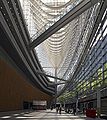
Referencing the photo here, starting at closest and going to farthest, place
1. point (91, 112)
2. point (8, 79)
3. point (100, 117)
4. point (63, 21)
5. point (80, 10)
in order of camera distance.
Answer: point (80, 10) < point (63, 21) < point (100, 117) < point (91, 112) < point (8, 79)

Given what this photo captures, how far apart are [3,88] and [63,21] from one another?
14.8 m

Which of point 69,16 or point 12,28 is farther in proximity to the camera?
point 12,28

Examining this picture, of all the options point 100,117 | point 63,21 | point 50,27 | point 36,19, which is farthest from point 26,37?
point 100,117

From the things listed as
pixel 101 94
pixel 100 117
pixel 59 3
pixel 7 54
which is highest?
pixel 59 3

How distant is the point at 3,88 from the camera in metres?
42.5

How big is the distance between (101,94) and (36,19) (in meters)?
16.1

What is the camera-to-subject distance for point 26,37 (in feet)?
138

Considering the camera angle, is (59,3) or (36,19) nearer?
(59,3)

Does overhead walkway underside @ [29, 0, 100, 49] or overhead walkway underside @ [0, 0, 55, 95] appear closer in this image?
overhead walkway underside @ [29, 0, 100, 49]

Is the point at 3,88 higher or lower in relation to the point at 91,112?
higher

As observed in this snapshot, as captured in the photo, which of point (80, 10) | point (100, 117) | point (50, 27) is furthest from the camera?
point (100, 117)

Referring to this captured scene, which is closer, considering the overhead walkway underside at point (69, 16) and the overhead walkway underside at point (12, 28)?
the overhead walkway underside at point (69, 16)

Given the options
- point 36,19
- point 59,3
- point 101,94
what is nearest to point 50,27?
point 59,3

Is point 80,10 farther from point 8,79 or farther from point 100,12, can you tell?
point 8,79
